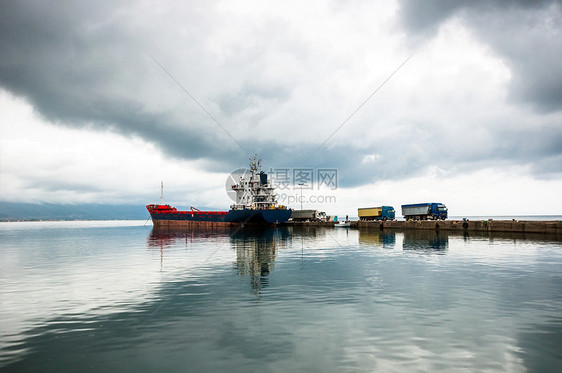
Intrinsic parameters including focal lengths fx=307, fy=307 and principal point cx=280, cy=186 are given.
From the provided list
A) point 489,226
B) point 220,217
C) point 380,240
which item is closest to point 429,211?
point 489,226

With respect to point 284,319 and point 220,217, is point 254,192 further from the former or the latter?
point 284,319

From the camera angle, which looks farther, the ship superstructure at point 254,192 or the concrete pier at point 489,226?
the ship superstructure at point 254,192

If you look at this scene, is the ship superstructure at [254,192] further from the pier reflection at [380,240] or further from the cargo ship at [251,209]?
the pier reflection at [380,240]

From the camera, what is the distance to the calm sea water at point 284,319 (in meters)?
9.09

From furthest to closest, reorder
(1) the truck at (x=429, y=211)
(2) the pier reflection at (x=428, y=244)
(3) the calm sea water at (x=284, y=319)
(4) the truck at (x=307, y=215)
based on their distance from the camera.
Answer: (4) the truck at (x=307, y=215) < (1) the truck at (x=429, y=211) < (2) the pier reflection at (x=428, y=244) < (3) the calm sea water at (x=284, y=319)

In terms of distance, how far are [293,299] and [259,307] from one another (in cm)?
215

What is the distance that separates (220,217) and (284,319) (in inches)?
3389

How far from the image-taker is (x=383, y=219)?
305 feet

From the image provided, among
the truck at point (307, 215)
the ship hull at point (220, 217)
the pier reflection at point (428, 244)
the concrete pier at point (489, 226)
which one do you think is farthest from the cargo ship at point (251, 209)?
the pier reflection at point (428, 244)

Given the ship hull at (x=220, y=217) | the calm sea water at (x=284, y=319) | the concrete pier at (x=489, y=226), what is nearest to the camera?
the calm sea water at (x=284, y=319)

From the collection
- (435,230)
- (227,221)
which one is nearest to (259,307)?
(435,230)

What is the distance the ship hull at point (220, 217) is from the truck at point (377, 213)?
2440 cm

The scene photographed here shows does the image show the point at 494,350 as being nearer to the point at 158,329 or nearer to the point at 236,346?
the point at 236,346

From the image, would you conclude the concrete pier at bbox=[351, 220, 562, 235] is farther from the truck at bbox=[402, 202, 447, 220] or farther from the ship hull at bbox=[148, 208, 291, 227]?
the ship hull at bbox=[148, 208, 291, 227]
